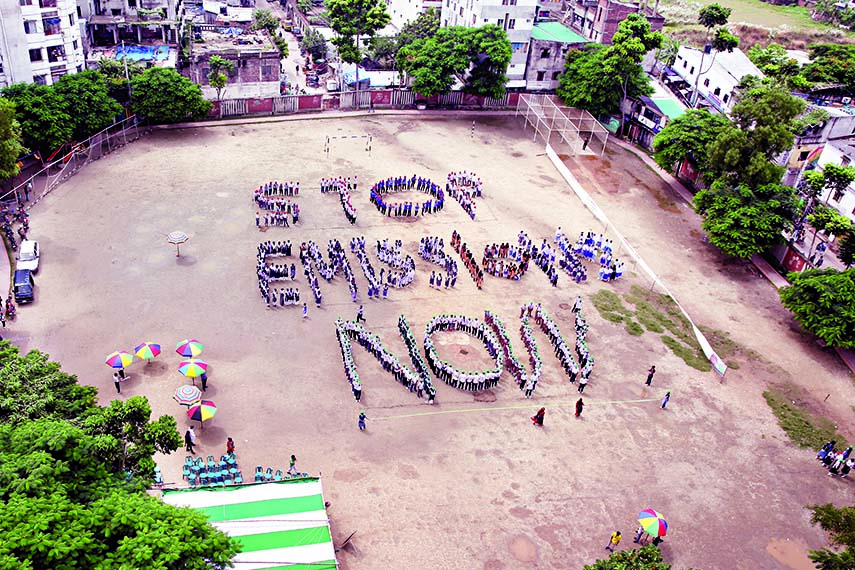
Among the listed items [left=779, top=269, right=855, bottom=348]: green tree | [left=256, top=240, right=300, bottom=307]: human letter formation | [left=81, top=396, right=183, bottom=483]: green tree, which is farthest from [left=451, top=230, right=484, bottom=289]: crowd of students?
[left=81, top=396, right=183, bottom=483]: green tree

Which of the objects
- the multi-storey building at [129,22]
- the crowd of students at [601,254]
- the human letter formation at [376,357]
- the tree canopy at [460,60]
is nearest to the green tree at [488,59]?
the tree canopy at [460,60]

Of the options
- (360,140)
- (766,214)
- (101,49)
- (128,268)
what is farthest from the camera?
(101,49)

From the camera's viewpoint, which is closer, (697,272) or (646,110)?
(697,272)

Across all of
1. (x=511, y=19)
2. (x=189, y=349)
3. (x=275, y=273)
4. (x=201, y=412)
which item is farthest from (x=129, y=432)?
(x=511, y=19)

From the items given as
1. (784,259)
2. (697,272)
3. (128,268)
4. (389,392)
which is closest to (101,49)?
(128,268)

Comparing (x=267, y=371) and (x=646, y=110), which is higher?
(x=646, y=110)

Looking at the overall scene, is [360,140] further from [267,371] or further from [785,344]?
[785,344]
